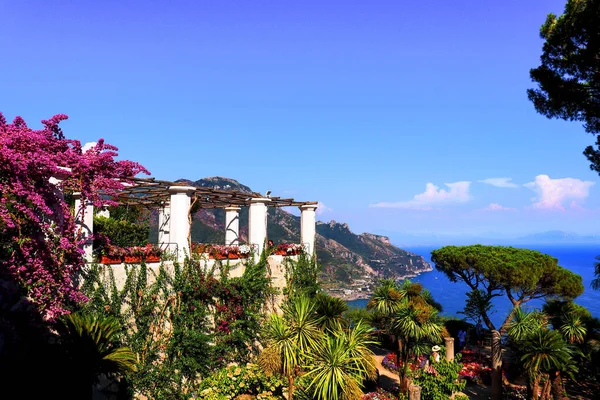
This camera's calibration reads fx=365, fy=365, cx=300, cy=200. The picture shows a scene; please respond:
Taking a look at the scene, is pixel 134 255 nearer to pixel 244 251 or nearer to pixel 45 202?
pixel 45 202

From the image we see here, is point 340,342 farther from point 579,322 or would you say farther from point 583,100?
point 583,100

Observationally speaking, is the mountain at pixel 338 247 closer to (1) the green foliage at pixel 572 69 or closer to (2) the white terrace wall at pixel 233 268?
(2) the white terrace wall at pixel 233 268

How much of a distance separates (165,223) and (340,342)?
1165 cm

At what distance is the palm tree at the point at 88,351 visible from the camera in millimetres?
7598

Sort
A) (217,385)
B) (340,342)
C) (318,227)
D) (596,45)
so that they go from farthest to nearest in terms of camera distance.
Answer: (318,227) < (596,45) < (217,385) < (340,342)

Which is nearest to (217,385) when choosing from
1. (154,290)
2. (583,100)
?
(154,290)

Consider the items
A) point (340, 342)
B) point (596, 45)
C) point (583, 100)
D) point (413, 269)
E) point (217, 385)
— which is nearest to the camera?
point (340, 342)

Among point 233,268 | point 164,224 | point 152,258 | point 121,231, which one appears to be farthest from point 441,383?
point 121,231

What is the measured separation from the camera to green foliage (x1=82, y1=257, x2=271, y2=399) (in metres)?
10.3

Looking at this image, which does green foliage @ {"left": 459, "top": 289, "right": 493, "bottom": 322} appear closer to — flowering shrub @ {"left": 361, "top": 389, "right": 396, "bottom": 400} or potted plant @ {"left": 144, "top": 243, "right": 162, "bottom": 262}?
flowering shrub @ {"left": 361, "top": 389, "right": 396, "bottom": 400}

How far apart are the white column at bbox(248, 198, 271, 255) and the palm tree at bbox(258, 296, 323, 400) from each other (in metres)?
4.39

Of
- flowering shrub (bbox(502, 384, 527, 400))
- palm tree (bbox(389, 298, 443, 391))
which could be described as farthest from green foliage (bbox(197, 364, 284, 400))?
flowering shrub (bbox(502, 384, 527, 400))

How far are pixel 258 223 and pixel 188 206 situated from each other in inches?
139

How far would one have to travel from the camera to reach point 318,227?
14725 centimetres
